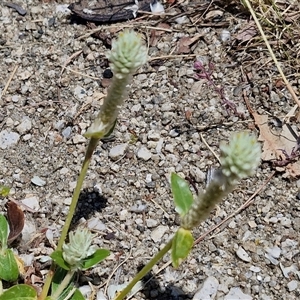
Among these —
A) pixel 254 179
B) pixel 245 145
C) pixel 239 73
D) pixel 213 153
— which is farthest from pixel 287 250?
pixel 245 145

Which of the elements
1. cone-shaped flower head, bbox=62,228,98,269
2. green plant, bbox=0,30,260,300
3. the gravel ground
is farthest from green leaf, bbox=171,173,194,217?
the gravel ground

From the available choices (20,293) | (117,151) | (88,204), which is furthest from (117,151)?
(20,293)

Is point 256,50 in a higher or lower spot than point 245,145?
lower

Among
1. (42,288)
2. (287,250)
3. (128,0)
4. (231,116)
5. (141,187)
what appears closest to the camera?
(42,288)

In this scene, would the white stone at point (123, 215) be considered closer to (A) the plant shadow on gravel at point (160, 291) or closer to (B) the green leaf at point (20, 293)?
(A) the plant shadow on gravel at point (160, 291)

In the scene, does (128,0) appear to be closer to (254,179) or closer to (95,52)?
(95,52)

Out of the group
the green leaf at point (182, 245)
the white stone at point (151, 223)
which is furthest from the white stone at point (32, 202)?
the green leaf at point (182, 245)

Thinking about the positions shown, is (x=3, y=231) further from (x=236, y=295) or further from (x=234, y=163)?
(x=234, y=163)

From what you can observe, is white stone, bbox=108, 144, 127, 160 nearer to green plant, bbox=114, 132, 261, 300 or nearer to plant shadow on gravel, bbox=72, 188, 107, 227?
plant shadow on gravel, bbox=72, 188, 107, 227
